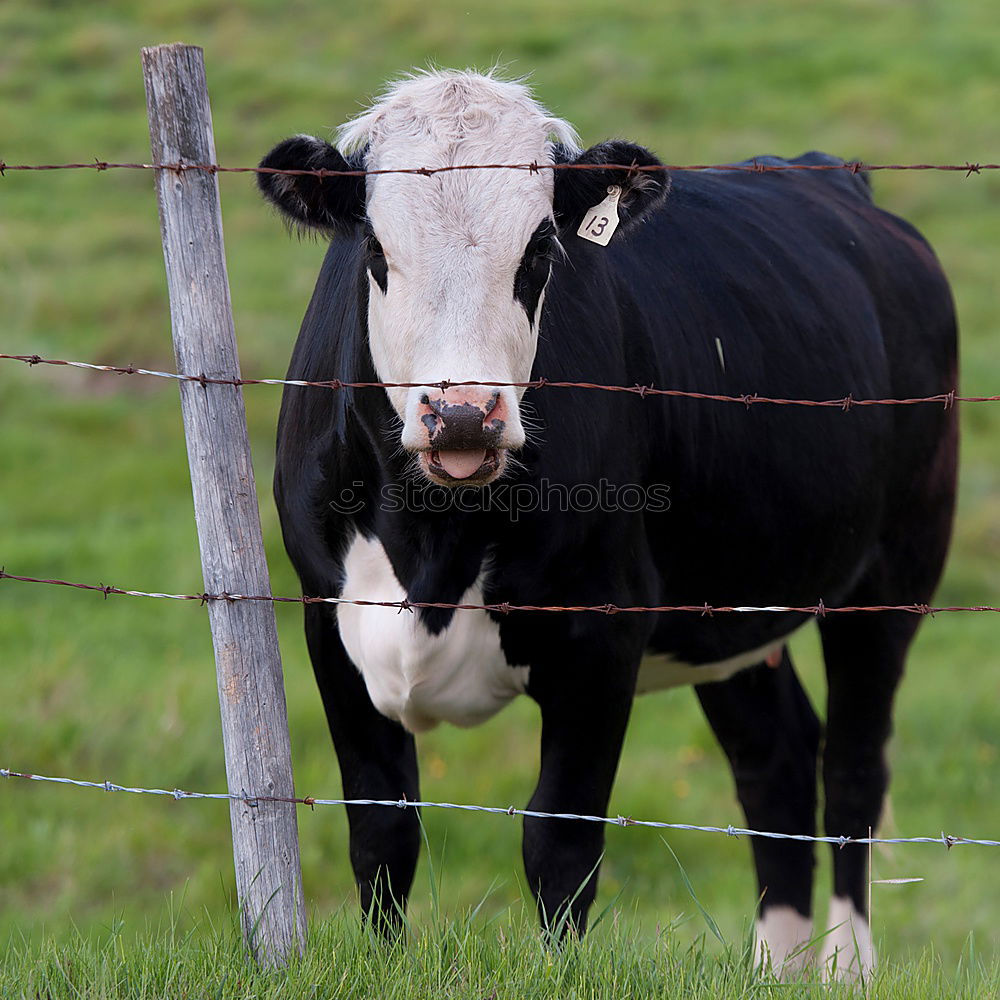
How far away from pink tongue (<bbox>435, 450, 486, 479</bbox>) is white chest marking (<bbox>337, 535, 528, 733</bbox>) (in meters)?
0.55

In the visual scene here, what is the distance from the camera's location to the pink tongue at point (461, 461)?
2.79 metres

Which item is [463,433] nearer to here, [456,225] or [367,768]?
[456,225]

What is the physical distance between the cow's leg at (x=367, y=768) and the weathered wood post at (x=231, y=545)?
2.05ft

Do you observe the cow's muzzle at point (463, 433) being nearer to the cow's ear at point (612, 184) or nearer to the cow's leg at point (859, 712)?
the cow's ear at point (612, 184)

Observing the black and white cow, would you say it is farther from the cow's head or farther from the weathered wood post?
the weathered wood post

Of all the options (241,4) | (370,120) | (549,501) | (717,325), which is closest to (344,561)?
(549,501)

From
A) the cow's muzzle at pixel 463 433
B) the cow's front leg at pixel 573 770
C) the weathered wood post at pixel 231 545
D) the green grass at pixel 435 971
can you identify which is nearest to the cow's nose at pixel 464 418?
the cow's muzzle at pixel 463 433

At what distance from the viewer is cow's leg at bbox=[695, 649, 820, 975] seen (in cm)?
455

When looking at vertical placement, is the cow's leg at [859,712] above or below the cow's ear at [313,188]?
below

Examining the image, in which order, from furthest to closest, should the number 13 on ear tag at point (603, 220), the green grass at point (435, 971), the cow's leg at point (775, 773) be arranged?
the cow's leg at point (775, 773), the number 13 on ear tag at point (603, 220), the green grass at point (435, 971)

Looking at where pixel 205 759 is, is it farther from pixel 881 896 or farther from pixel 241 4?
pixel 241 4

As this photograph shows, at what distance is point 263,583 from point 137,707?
367 cm

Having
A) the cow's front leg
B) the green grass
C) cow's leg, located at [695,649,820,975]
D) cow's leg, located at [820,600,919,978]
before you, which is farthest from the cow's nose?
cow's leg, located at [695,649,820,975]

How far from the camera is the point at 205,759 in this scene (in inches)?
233
